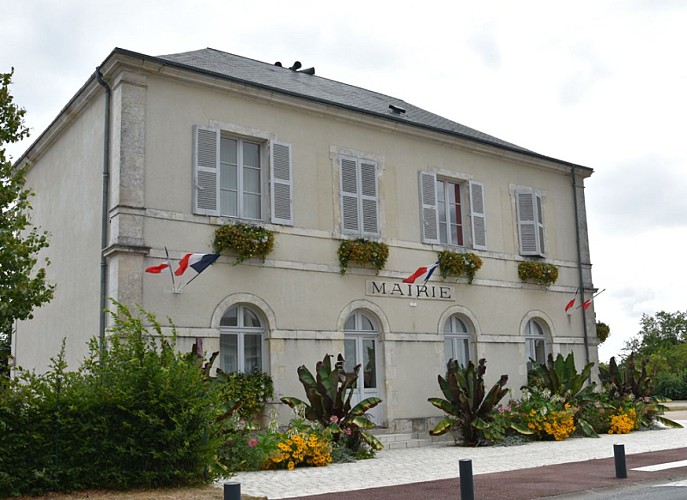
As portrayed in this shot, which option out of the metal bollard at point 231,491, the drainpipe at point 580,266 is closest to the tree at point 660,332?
the drainpipe at point 580,266

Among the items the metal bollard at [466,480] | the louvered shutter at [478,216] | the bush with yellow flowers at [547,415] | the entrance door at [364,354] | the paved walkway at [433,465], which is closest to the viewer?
the metal bollard at [466,480]

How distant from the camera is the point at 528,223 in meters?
17.9

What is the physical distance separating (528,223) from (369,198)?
4732mm

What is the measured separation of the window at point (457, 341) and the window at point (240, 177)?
4.60 meters

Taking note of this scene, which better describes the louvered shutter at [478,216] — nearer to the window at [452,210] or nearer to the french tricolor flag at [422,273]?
the window at [452,210]

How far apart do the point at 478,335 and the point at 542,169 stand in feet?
16.1

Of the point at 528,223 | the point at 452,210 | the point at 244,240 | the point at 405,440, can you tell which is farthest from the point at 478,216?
the point at 244,240

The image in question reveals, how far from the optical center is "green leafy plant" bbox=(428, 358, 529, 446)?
14219 millimetres

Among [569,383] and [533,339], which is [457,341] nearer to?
[569,383]

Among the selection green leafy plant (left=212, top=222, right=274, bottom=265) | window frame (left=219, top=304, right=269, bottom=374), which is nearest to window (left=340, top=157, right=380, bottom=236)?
green leafy plant (left=212, top=222, right=274, bottom=265)

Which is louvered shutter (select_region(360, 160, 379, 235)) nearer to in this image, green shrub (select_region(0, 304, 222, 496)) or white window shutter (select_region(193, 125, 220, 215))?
white window shutter (select_region(193, 125, 220, 215))

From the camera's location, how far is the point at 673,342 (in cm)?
5978

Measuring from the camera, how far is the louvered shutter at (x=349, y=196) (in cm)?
1473

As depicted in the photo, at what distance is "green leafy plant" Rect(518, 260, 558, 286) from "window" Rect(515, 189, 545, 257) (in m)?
0.27
